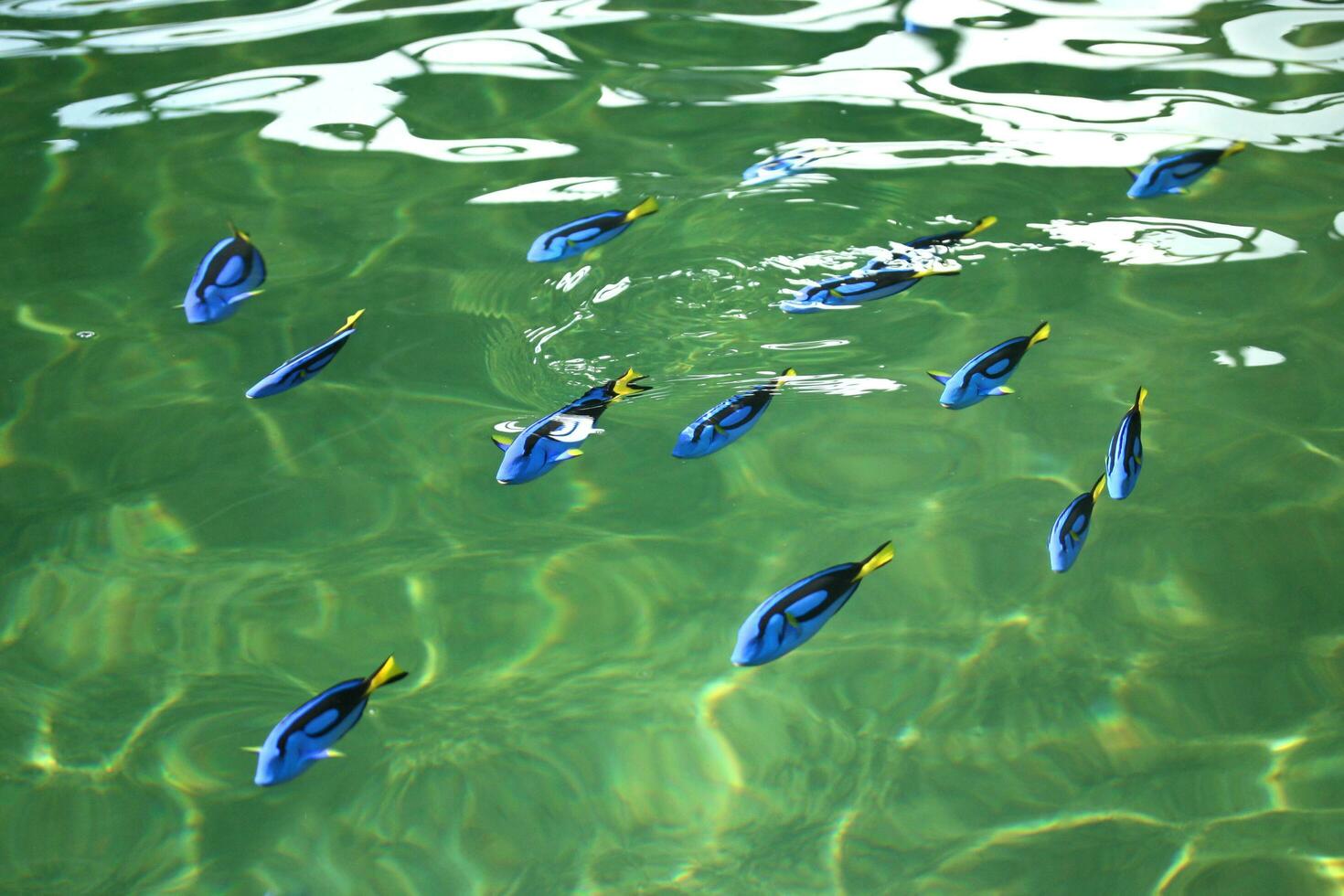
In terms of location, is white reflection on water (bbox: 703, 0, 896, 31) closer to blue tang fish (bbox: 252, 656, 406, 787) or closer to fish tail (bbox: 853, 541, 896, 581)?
fish tail (bbox: 853, 541, 896, 581)

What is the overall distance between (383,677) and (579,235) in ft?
6.04

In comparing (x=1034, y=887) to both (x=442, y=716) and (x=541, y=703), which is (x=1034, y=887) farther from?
(x=442, y=716)

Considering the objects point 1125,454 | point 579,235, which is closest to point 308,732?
point 579,235

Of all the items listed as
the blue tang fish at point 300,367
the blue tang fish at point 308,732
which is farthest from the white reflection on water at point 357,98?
the blue tang fish at point 308,732

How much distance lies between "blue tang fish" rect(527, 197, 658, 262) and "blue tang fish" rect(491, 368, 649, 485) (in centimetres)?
80

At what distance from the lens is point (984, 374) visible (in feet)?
11.1

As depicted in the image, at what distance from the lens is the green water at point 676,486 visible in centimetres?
326

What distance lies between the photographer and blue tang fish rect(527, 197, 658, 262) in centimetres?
400

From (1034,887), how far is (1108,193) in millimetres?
3527

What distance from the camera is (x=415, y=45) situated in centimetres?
643

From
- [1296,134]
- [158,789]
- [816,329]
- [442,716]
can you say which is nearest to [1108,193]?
[1296,134]

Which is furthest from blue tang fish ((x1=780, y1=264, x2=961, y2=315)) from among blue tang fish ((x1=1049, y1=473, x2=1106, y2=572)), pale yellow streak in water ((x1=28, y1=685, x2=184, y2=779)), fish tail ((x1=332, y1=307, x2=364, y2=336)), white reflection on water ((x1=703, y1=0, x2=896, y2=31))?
white reflection on water ((x1=703, y1=0, x2=896, y2=31))

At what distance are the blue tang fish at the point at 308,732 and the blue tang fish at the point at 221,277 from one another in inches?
65.7

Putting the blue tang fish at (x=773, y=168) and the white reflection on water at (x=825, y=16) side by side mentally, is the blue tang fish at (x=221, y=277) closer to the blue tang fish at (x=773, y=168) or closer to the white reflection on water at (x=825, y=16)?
the blue tang fish at (x=773, y=168)
